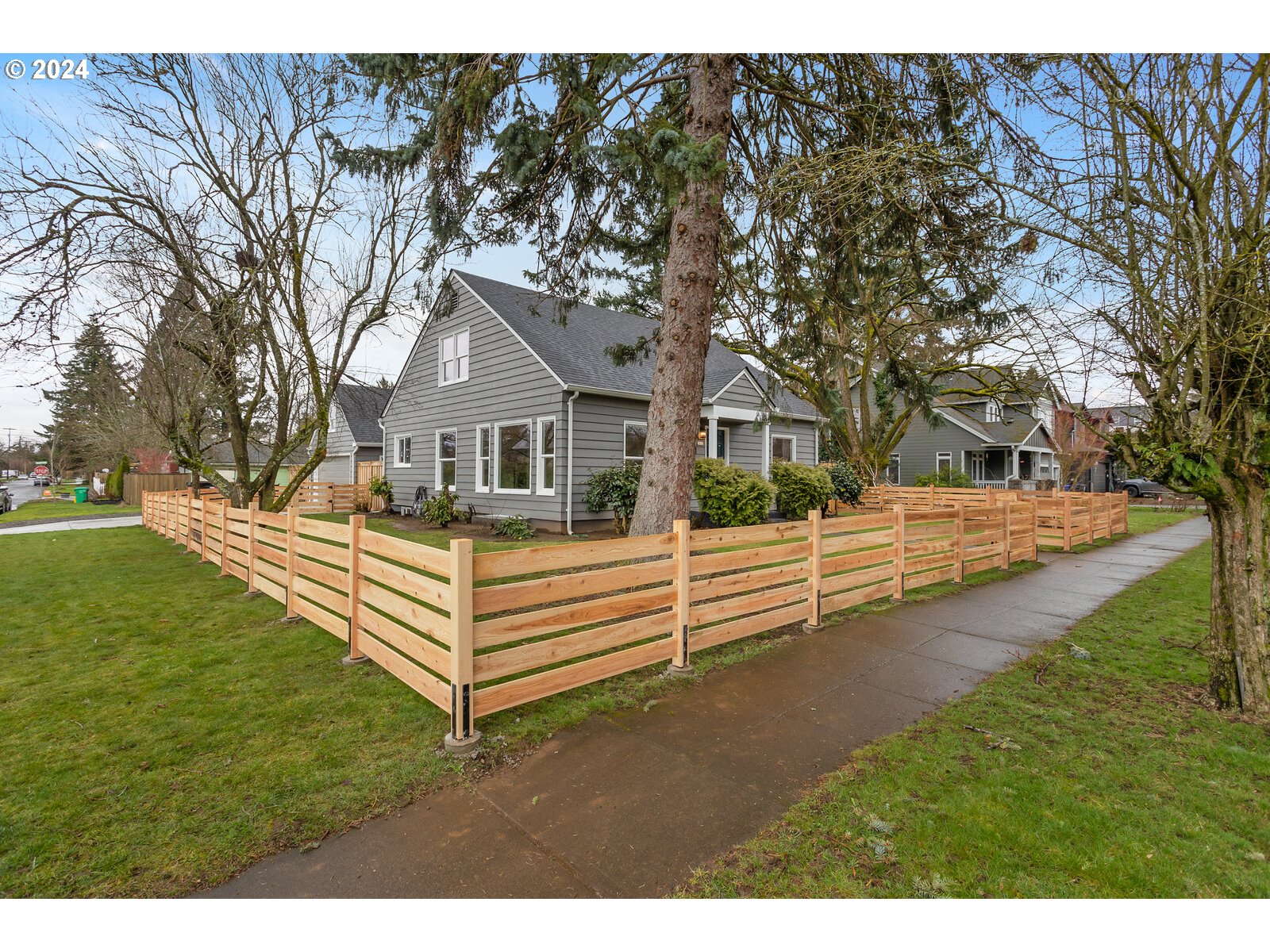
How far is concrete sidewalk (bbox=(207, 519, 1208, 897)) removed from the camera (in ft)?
7.16

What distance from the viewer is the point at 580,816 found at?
2.58 metres

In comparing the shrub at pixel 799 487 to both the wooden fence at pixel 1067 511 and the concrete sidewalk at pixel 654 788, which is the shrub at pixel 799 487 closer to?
the wooden fence at pixel 1067 511

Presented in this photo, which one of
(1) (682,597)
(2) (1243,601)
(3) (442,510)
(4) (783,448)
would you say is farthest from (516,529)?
(2) (1243,601)

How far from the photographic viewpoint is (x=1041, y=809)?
260 cm

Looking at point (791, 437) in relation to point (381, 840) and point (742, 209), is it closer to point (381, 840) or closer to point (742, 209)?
point (742, 209)

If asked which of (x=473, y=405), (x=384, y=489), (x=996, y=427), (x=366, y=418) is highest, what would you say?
(x=996, y=427)

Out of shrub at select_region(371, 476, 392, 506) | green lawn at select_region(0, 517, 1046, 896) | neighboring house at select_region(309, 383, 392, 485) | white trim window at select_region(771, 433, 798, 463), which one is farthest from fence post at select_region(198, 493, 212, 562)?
white trim window at select_region(771, 433, 798, 463)

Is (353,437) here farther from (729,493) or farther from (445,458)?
(729,493)

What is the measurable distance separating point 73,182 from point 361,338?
4056 millimetres

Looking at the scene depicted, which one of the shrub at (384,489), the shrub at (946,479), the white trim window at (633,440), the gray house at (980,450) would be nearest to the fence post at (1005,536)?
the white trim window at (633,440)

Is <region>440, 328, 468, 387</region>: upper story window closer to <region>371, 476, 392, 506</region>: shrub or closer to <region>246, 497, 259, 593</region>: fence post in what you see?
<region>371, 476, 392, 506</region>: shrub

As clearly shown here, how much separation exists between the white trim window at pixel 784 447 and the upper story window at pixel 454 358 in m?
8.72

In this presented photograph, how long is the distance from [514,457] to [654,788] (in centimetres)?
1087
